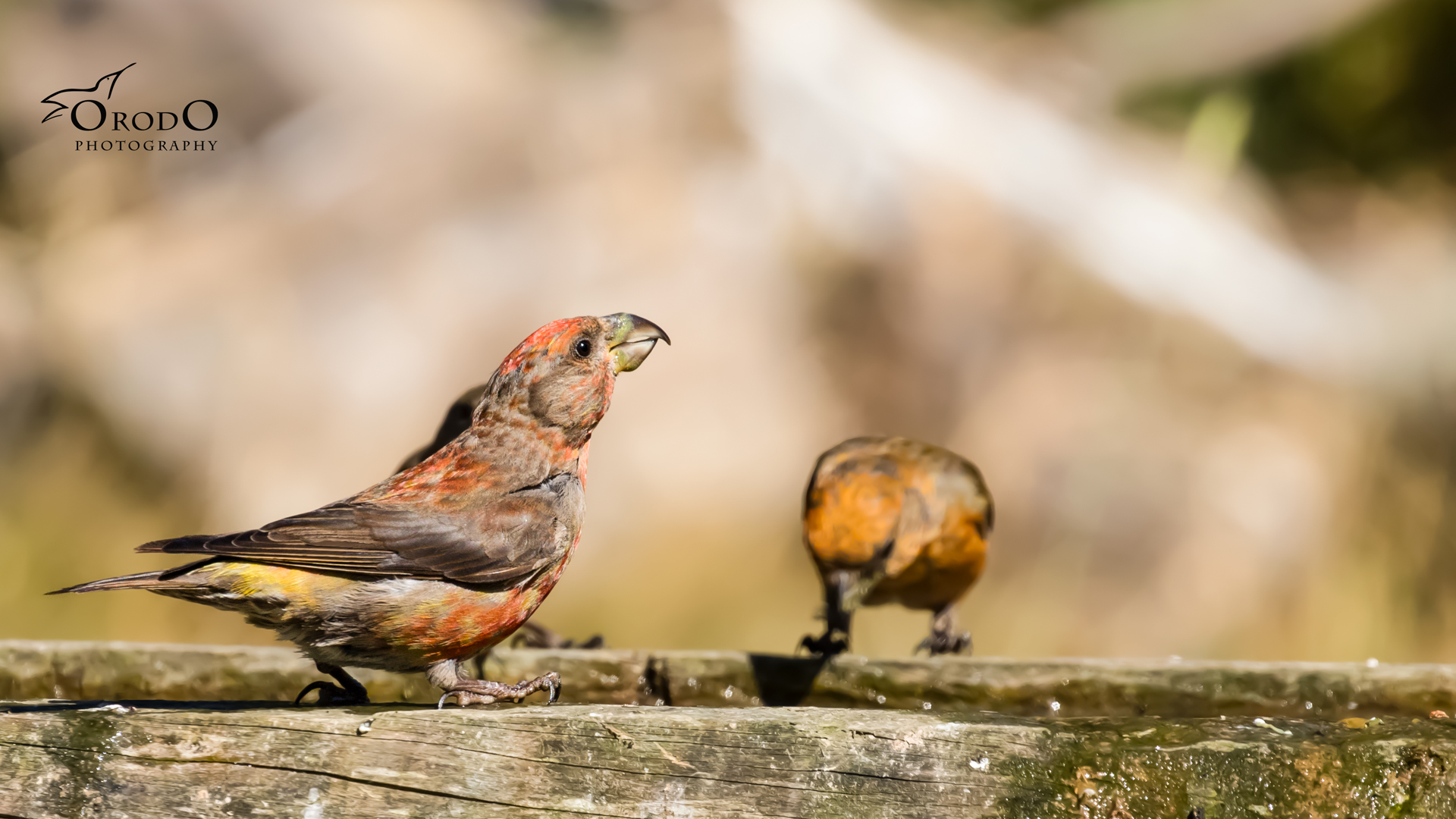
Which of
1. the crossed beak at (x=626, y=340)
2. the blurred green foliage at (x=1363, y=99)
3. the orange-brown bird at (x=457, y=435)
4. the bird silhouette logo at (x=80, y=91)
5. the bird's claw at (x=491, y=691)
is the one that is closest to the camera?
the bird's claw at (x=491, y=691)

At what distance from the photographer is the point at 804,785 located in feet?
8.05

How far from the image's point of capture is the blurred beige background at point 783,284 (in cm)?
813

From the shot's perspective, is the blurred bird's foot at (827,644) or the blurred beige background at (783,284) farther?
the blurred beige background at (783,284)

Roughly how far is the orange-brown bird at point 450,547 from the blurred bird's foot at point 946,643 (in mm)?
2411

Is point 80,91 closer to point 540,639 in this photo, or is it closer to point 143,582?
point 540,639

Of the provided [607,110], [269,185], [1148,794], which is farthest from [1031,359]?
[1148,794]

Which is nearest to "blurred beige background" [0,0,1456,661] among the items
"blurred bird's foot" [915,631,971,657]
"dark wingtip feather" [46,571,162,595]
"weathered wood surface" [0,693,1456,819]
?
"blurred bird's foot" [915,631,971,657]

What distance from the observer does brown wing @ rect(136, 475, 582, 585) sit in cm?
290

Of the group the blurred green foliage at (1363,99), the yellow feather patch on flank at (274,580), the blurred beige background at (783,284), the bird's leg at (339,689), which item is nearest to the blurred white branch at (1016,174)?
the blurred beige background at (783,284)

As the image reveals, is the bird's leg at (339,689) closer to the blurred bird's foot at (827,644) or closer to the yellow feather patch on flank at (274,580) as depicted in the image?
the yellow feather patch on flank at (274,580)

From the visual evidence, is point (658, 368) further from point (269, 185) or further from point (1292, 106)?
point (1292, 106)

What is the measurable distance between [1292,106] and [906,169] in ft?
9.09

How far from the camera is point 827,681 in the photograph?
388 cm

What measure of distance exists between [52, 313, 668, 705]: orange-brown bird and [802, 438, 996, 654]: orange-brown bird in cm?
153
